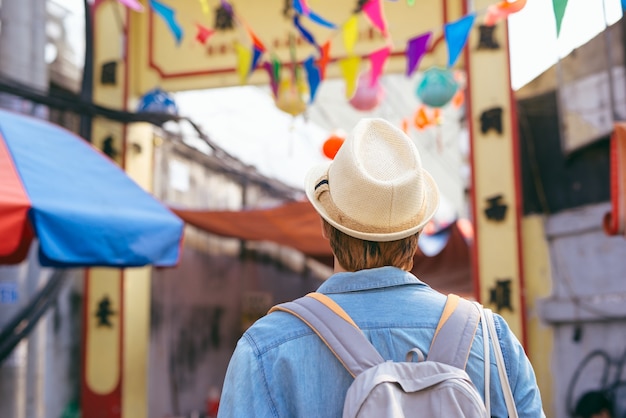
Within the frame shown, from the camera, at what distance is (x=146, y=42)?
316 inches

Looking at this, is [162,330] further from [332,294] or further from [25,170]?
[332,294]

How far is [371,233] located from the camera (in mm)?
1548

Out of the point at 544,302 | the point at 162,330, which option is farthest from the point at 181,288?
the point at 544,302

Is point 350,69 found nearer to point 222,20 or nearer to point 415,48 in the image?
point 415,48

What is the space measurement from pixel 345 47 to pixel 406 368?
575 cm

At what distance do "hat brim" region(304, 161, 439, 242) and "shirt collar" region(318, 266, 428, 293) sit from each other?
0.24ft

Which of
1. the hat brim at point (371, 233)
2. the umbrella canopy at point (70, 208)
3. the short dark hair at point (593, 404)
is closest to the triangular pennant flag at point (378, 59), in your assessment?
the umbrella canopy at point (70, 208)

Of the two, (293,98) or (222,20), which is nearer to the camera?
(293,98)

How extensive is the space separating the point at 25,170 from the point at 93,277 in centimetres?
407

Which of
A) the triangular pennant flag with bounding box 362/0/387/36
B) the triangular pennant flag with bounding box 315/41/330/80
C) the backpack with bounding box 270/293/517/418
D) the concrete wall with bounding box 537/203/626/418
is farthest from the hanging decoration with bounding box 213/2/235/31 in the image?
the backpack with bounding box 270/293/517/418

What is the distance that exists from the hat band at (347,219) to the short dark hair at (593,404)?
5246mm

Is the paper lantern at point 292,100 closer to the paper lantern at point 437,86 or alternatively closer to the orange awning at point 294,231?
the orange awning at point 294,231

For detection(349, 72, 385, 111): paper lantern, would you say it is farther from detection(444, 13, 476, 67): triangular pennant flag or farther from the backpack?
the backpack

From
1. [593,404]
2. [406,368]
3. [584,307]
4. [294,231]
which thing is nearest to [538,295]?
[584,307]
